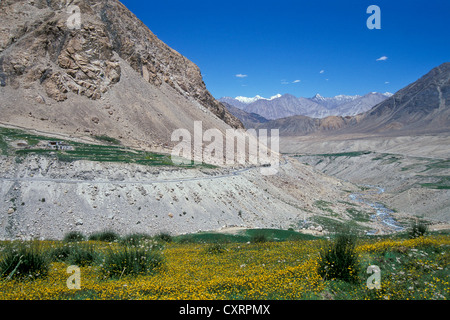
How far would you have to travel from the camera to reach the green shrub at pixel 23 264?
818 cm

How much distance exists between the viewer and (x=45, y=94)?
54.0 m

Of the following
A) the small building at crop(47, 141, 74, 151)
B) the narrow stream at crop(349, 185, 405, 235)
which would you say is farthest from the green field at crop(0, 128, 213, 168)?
the narrow stream at crop(349, 185, 405, 235)

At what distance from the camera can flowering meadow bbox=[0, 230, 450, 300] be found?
6.89 metres

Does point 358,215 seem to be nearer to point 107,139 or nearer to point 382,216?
point 382,216

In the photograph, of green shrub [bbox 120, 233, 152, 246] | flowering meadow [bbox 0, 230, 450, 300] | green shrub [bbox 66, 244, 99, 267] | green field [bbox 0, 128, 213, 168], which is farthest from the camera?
green field [bbox 0, 128, 213, 168]

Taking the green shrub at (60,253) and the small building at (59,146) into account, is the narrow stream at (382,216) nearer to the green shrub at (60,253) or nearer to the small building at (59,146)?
the green shrub at (60,253)

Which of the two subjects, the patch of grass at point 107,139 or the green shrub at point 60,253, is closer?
the green shrub at point 60,253

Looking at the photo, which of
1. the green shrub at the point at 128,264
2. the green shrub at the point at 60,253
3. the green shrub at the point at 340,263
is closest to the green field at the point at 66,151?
the green shrub at the point at 60,253

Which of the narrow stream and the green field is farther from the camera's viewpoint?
the narrow stream

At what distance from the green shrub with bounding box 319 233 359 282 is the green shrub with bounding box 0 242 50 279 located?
749 centimetres

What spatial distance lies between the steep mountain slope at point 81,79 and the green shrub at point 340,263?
48577mm

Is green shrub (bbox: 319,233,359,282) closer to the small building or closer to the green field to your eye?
the green field
